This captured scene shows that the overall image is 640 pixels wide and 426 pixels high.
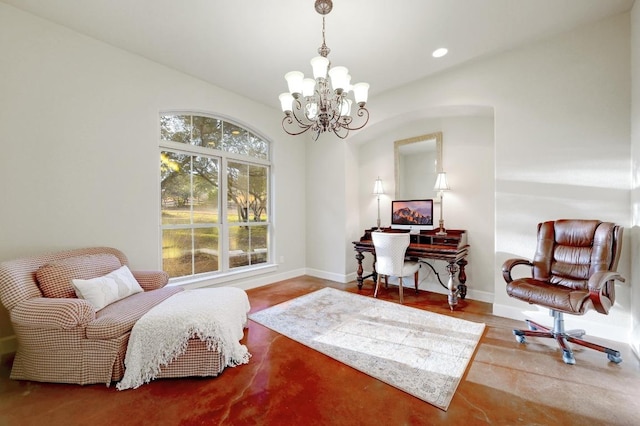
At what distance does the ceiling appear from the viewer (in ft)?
7.50

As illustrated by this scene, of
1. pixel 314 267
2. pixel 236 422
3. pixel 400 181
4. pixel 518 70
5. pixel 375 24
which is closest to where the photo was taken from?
pixel 236 422

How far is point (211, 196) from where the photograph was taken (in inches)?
150

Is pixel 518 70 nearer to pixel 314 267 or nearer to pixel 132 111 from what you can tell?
pixel 314 267

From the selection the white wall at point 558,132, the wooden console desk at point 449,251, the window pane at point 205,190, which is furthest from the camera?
the window pane at point 205,190

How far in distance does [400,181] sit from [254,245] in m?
2.65

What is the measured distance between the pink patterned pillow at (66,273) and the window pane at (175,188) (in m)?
1.05

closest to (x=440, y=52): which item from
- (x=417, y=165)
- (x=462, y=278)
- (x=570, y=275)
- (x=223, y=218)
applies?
(x=417, y=165)

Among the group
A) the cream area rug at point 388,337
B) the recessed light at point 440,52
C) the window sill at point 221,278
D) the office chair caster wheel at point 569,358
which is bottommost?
the cream area rug at point 388,337

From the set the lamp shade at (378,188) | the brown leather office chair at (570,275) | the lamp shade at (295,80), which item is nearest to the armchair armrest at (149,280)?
the lamp shade at (295,80)

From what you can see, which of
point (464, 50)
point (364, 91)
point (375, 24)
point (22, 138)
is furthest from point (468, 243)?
point (22, 138)

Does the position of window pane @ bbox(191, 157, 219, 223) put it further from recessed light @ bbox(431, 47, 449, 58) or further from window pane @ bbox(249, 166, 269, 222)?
recessed light @ bbox(431, 47, 449, 58)

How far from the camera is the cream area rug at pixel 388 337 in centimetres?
190

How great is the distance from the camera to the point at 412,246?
3582 millimetres

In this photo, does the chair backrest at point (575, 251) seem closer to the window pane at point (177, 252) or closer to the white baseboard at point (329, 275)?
the white baseboard at point (329, 275)
